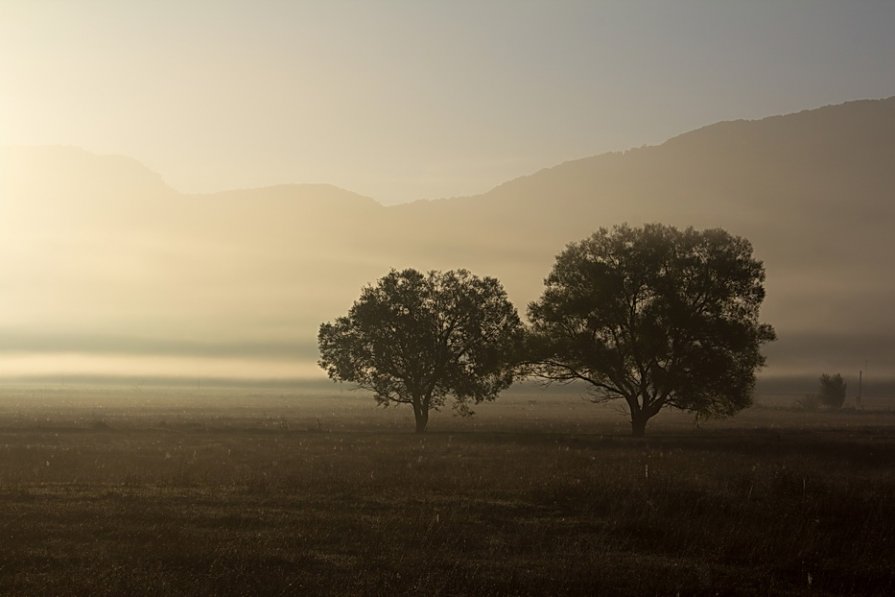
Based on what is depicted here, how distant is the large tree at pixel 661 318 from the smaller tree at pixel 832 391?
346 feet

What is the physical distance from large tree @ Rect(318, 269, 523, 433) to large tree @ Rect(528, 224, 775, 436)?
467 centimetres

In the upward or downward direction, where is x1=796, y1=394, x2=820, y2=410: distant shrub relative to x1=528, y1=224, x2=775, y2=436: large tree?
downward

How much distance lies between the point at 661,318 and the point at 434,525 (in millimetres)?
44566

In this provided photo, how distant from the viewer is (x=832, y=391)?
160500 mm

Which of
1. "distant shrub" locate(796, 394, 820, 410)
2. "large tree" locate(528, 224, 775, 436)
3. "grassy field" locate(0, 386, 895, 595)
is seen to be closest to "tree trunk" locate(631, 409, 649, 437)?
"large tree" locate(528, 224, 775, 436)

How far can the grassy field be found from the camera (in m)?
17.6

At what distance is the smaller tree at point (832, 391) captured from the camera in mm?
160250

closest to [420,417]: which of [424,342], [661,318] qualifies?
[424,342]

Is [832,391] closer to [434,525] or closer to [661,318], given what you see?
[661,318]

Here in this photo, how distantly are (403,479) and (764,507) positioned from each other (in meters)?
12.2

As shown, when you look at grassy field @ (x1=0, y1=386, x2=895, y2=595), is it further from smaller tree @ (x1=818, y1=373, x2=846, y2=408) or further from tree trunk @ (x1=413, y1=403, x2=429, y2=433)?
smaller tree @ (x1=818, y1=373, x2=846, y2=408)

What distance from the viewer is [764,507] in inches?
1029

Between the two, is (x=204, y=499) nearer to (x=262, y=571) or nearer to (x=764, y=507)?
(x=262, y=571)

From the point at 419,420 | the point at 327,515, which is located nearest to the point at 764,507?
the point at 327,515
